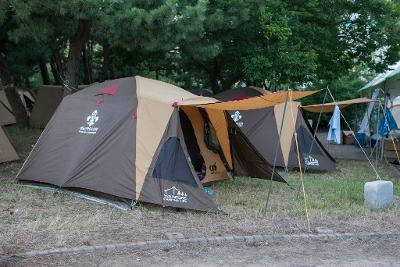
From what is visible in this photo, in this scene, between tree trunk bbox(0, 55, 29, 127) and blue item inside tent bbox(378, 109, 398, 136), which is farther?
tree trunk bbox(0, 55, 29, 127)

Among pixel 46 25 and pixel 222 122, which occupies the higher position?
pixel 46 25

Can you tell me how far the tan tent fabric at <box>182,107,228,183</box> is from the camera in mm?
8844

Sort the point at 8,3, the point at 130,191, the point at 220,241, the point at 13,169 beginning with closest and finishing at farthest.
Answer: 1. the point at 220,241
2. the point at 130,191
3. the point at 8,3
4. the point at 13,169

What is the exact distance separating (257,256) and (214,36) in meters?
7.29

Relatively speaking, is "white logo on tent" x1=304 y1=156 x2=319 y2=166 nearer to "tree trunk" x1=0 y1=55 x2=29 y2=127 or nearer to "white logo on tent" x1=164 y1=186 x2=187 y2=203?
"white logo on tent" x1=164 y1=186 x2=187 y2=203

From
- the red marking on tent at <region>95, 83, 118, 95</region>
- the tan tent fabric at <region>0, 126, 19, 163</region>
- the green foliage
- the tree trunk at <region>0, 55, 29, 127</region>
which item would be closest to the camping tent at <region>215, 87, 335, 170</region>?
the green foliage

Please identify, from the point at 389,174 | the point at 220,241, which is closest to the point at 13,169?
the point at 220,241

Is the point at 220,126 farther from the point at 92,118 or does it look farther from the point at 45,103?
the point at 45,103

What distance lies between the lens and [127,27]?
29.0 feet

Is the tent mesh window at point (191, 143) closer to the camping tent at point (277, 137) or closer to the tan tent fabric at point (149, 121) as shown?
the tan tent fabric at point (149, 121)

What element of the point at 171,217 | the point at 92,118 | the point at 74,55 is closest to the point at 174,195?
the point at 171,217

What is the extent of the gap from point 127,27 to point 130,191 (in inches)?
116

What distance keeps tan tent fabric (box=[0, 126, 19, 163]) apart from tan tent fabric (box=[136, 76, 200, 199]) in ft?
12.3

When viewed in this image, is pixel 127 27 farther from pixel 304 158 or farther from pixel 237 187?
pixel 304 158
